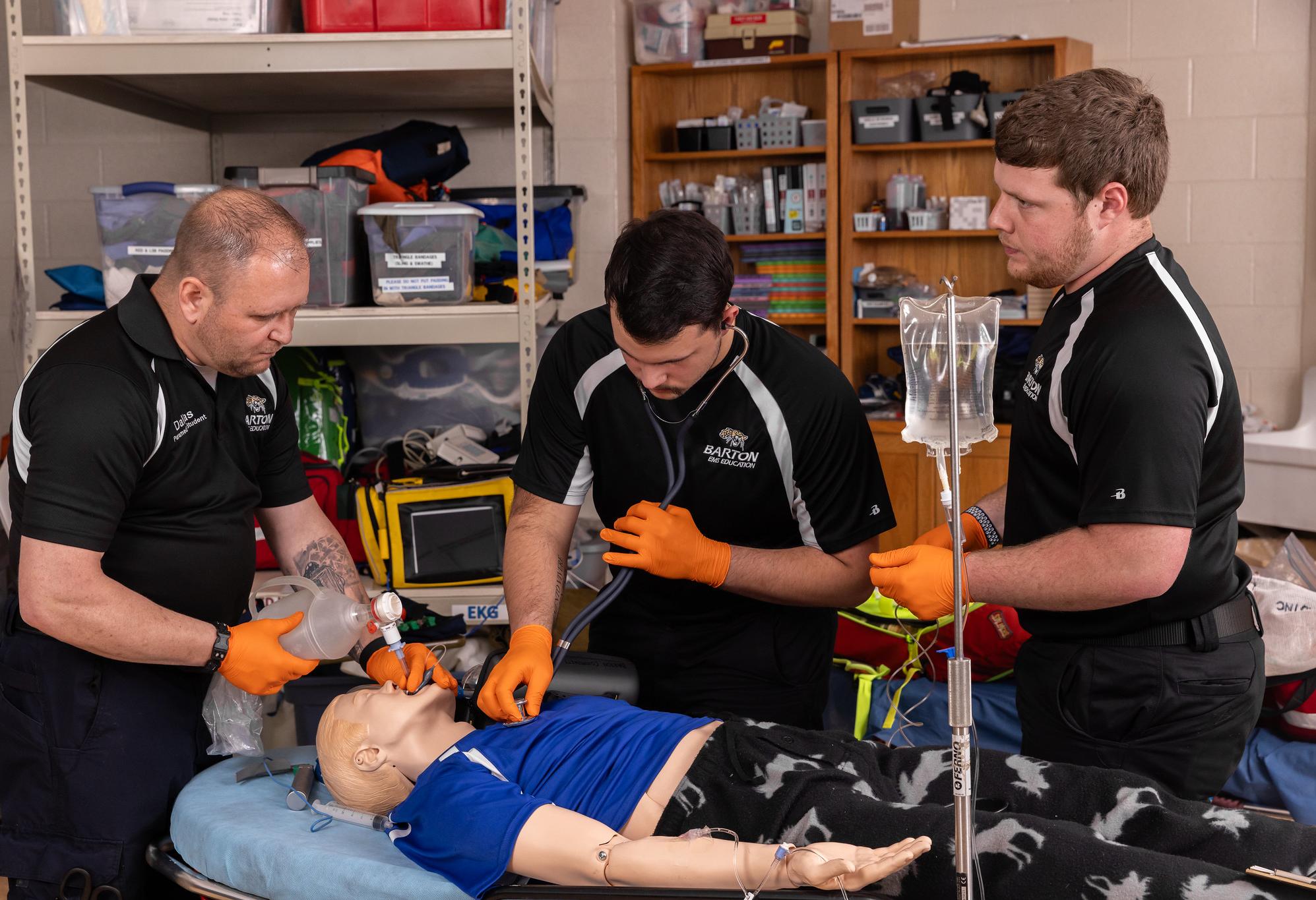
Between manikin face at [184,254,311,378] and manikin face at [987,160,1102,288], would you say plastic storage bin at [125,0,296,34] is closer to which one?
manikin face at [184,254,311,378]

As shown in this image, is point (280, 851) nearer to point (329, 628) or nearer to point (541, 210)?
point (329, 628)

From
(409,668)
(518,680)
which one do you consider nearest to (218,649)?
(409,668)

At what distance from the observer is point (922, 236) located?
172 inches

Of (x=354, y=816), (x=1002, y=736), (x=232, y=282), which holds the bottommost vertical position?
(x=1002, y=736)

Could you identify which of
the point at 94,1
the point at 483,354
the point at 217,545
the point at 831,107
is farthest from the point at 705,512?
the point at 831,107

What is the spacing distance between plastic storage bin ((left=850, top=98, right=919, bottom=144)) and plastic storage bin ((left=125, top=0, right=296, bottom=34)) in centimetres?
236

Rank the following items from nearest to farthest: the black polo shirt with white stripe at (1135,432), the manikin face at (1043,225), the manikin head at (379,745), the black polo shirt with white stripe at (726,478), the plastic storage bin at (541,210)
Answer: the black polo shirt with white stripe at (1135,432), the manikin face at (1043,225), the manikin head at (379,745), the black polo shirt with white stripe at (726,478), the plastic storage bin at (541,210)

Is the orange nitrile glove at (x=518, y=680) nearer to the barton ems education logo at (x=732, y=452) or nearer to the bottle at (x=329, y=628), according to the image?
the bottle at (x=329, y=628)

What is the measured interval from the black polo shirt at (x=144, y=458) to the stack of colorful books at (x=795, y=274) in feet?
9.47

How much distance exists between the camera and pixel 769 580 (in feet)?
6.08

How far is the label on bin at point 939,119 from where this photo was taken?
13.5 ft

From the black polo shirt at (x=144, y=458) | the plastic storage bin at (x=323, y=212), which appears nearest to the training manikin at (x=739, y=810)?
the black polo shirt at (x=144, y=458)

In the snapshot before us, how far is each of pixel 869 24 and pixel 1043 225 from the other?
2939 mm

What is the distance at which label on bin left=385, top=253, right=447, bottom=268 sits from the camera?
8.69 feet
